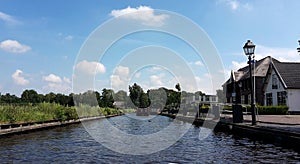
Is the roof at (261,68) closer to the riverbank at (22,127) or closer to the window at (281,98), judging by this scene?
the window at (281,98)

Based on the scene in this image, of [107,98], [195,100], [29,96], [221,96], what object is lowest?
[195,100]

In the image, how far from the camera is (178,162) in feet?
43.4

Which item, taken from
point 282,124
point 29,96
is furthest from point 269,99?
point 29,96

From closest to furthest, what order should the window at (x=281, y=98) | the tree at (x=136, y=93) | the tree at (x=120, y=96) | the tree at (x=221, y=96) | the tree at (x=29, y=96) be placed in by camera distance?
the window at (x=281, y=98)
the tree at (x=221, y=96)
the tree at (x=136, y=93)
the tree at (x=120, y=96)
the tree at (x=29, y=96)

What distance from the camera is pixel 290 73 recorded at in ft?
165

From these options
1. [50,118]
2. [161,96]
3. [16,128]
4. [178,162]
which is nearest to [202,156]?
[178,162]

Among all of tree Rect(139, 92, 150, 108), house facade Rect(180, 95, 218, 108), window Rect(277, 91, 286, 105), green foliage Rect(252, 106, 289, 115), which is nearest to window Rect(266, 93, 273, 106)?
window Rect(277, 91, 286, 105)

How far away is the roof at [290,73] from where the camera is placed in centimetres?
4816

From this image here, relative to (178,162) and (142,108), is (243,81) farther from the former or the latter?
(178,162)

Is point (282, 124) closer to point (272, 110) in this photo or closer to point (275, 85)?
point (272, 110)

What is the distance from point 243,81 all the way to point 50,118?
40.5 metres

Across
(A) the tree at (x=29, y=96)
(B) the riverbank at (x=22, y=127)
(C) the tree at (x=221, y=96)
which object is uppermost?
(A) the tree at (x=29, y=96)

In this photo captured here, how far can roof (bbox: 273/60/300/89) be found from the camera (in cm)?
4816

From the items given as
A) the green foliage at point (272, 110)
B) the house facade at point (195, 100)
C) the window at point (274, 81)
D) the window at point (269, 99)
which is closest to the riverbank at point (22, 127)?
the green foliage at point (272, 110)
